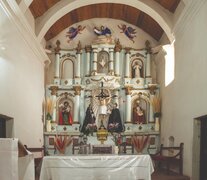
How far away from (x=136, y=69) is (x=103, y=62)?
132 cm

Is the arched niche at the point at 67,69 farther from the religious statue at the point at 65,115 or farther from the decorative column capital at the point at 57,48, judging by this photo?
the religious statue at the point at 65,115

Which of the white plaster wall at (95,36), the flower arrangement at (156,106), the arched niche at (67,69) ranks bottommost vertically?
the flower arrangement at (156,106)

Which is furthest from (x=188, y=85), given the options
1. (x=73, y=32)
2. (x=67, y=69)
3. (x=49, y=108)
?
(x=73, y=32)

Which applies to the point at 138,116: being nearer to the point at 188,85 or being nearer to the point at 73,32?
the point at 73,32

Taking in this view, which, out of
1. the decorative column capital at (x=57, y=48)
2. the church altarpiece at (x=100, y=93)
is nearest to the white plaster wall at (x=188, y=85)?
the church altarpiece at (x=100, y=93)

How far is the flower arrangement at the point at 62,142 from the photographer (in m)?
13.6

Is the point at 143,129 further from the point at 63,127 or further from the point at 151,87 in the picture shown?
the point at 63,127

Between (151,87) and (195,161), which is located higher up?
(151,87)

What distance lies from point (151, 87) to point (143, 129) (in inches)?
63.3

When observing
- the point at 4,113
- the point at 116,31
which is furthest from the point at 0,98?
the point at 116,31

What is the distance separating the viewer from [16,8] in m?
9.22

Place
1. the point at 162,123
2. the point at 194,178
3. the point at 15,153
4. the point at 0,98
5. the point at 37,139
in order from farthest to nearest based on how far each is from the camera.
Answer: the point at 162,123 → the point at 37,139 → the point at 194,178 → the point at 0,98 → the point at 15,153

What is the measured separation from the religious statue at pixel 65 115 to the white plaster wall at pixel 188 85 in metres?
3.74

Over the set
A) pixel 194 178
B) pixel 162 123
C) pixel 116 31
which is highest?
pixel 116 31
